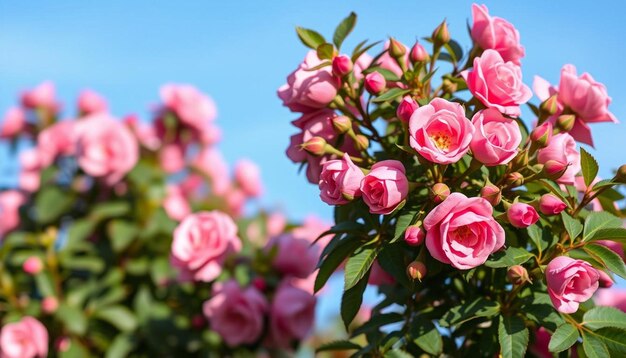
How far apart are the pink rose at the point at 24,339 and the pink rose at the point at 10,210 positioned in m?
0.64

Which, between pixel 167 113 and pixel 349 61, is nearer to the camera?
pixel 349 61

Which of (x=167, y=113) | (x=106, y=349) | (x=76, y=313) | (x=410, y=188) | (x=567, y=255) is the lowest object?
(x=106, y=349)

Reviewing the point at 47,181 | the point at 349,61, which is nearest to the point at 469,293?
the point at 349,61

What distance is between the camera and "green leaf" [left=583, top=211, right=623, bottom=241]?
1.22 m

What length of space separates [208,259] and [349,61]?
1.00 meters

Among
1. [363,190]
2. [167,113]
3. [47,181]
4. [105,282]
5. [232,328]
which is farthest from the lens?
[167,113]

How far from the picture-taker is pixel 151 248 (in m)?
2.60

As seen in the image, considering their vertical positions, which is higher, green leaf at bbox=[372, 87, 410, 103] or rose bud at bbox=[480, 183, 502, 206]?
green leaf at bbox=[372, 87, 410, 103]

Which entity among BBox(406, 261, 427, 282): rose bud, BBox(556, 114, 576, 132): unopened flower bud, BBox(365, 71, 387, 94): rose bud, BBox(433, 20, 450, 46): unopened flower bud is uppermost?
BBox(433, 20, 450, 46): unopened flower bud

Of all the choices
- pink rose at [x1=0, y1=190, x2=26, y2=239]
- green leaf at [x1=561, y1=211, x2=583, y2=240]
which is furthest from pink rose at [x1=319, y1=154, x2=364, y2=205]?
pink rose at [x1=0, y1=190, x2=26, y2=239]

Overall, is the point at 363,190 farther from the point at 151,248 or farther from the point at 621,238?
the point at 151,248

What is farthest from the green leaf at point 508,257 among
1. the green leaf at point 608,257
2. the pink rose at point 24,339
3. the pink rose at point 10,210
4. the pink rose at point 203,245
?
the pink rose at point 10,210

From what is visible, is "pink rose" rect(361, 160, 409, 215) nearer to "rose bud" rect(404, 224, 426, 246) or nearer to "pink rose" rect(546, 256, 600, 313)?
"rose bud" rect(404, 224, 426, 246)

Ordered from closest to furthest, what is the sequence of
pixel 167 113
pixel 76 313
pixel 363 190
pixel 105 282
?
pixel 363 190, pixel 76 313, pixel 105 282, pixel 167 113
